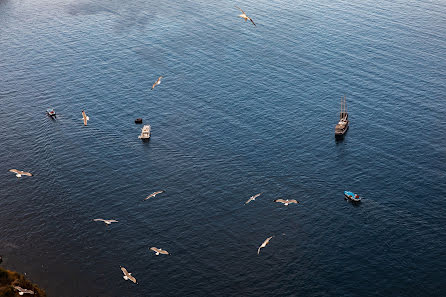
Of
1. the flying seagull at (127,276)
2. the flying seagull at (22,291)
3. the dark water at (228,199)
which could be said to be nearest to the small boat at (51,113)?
the dark water at (228,199)

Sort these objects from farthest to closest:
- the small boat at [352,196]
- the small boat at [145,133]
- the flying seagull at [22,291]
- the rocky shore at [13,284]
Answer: the small boat at [145,133], the small boat at [352,196], the flying seagull at [22,291], the rocky shore at [13,284]

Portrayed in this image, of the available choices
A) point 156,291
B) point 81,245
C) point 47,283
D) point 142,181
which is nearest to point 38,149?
point 142,181

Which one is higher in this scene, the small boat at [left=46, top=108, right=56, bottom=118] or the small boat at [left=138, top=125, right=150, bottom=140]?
the small boat at [left=138, top=125, right=150, bottom=140]

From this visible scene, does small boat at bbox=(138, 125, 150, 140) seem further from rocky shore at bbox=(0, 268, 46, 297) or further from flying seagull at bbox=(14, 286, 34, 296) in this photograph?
flying seagull at bbox=(14, 286, 34, 296)

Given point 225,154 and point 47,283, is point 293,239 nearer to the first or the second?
point 225,154

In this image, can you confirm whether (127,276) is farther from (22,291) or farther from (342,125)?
(342,125)

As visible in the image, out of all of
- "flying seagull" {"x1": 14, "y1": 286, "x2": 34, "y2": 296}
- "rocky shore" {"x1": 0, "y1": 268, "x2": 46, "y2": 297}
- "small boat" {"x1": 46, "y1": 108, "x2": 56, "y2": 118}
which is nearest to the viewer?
"rocky shore" {"x1": 0, "y1": 268, "x2": 46, "y2": 297}

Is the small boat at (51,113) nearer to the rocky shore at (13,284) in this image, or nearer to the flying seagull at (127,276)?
the rocky shore at (13,284)

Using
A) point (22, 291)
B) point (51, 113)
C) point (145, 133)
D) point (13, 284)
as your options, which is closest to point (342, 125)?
point (145, 133)

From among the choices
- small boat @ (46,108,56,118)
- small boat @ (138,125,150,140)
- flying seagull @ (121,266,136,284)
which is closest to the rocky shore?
flying seagull @ (121,266,136,284)

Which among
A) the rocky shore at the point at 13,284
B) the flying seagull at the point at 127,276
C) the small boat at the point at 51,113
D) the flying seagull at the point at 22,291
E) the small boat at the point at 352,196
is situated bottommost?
the small boat at the point at 51,113

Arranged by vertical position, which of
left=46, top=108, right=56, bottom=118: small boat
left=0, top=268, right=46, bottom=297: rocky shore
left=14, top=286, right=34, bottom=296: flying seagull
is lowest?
left=46, top=108, right=56, bottom=118: small boat

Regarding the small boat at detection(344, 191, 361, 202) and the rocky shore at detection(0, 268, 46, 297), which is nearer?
the rocky shore at detection(0, 268, 46, 297)
